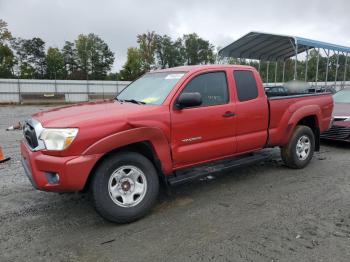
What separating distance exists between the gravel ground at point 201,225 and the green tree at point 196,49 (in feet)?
204

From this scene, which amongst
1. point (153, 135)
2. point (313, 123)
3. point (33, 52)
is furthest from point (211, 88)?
point (33, 52)

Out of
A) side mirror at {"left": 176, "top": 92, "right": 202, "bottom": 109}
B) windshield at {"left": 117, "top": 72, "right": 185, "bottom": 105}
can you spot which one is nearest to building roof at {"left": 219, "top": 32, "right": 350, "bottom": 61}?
windshield at {"left": 117, "top": 72, "right": 185, "bottom": 105}

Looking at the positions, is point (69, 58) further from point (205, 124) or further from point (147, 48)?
point (205, 124)

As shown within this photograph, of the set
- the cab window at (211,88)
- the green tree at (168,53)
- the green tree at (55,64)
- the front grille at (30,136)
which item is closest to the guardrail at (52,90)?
the front grille at (30,136)

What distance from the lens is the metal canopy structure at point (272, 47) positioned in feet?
55.8

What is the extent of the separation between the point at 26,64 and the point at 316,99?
64402 mm

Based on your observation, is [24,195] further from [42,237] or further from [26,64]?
[26,64]

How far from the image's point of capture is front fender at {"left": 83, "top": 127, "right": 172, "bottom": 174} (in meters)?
3.66

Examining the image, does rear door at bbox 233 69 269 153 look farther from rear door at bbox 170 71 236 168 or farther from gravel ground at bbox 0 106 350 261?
gravel ground at bbox 0 106 350 261

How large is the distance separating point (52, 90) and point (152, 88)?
30.9 meters

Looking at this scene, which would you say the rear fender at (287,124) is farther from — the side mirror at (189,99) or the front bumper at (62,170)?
the front bumper at (62,170)

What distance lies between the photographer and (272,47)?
1966 centimetres

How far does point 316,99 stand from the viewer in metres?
6.42

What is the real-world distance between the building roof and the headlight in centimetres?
1481
